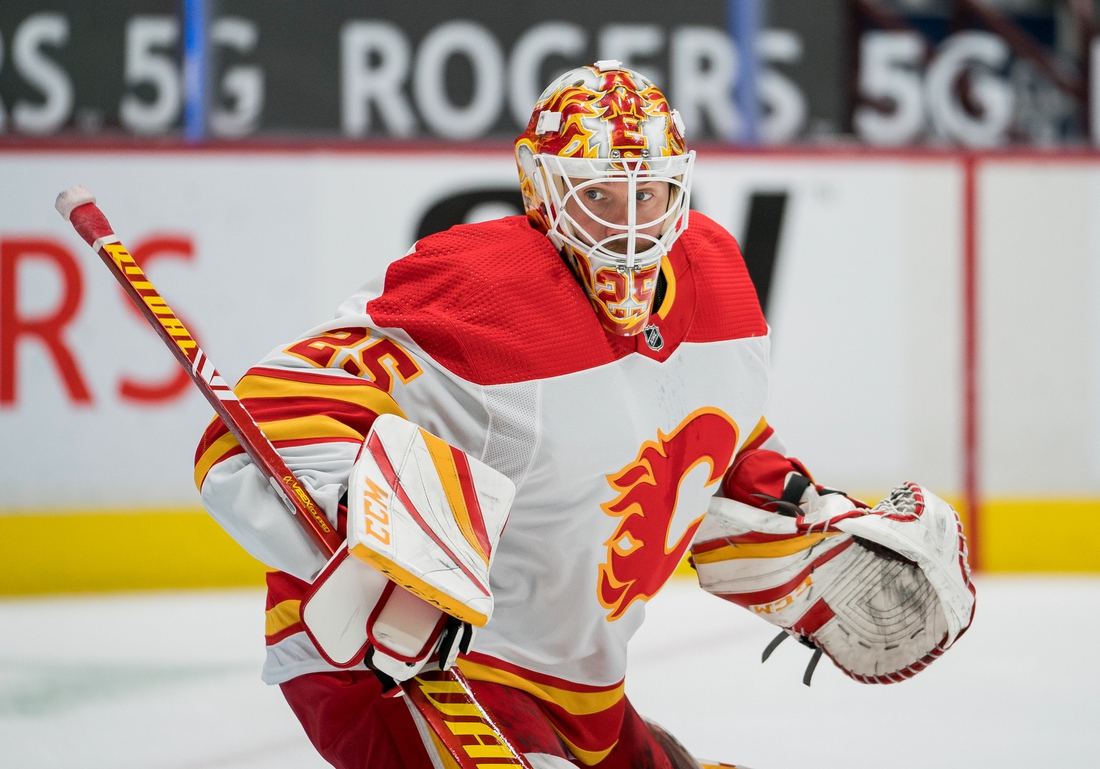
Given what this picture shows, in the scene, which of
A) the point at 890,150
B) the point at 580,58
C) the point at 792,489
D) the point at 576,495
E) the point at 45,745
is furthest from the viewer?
the point at 580,58

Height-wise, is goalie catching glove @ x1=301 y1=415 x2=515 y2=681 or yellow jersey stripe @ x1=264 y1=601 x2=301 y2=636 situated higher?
goalie catching glove @ x1=301 y1=415 x2=515 y2=681

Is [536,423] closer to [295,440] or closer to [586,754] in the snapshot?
[295,440]

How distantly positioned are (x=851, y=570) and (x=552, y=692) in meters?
0.44

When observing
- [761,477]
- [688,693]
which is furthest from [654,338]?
[688,693]

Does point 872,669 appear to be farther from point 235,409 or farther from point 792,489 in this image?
point 235,409

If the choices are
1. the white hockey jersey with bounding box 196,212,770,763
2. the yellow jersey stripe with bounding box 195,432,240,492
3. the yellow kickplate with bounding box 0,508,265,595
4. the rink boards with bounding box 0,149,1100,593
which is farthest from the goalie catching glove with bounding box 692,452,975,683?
the yellow kickplate with bounding box 0,508,265,595

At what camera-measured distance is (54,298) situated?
3322 mm

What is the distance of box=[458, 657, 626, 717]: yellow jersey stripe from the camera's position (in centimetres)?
149

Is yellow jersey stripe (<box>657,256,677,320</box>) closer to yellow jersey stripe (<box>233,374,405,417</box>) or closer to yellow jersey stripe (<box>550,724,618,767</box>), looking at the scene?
yellow jersey stripe (<box>233,374,405,417</box>)

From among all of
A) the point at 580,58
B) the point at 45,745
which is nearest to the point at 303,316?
the point at 45,745

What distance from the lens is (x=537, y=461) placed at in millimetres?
1434

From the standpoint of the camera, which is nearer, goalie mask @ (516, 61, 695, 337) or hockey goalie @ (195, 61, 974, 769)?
hockey goalie @ (195, 61, 974, 769)

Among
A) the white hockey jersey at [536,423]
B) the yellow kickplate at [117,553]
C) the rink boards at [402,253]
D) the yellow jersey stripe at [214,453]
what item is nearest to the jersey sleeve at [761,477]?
the white hockey jersey at [536,423]

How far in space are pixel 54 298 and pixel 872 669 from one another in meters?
2.25
